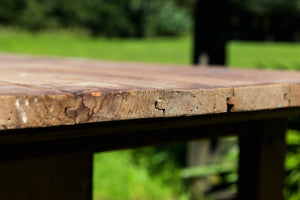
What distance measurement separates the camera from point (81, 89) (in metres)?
0.71

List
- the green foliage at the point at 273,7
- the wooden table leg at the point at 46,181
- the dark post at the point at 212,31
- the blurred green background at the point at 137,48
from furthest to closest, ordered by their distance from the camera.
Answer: the green foliage at the point at 273,7 < the blurred green background at the point at 137,48 < the dark post at the point at 212,31 < the wooden table leg at the point at 46,181

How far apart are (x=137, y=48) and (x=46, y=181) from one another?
11.6 meters

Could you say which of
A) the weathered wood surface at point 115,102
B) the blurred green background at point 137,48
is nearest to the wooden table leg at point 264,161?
the weathered wood surface at point 115,102

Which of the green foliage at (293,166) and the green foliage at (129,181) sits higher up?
the green foliage at (293,166)

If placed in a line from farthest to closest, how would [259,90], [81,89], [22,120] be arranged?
[259,90] < [81,89] < [22,120]

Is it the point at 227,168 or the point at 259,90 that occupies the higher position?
the point at 259,90

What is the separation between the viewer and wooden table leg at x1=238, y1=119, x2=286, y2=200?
52.3 inches

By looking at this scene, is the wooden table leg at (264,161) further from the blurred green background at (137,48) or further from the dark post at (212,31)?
the dark post at (212,31)

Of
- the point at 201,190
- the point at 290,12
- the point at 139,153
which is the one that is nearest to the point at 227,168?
the point at 201,190

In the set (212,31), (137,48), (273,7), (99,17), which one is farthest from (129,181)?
(99,17)

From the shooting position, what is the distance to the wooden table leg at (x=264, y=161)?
133 centimetres

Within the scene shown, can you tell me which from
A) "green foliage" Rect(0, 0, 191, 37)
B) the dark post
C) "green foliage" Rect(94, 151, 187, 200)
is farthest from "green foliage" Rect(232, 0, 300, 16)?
the dark post

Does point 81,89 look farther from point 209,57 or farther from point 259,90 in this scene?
point 209,57

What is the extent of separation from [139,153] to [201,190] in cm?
105
